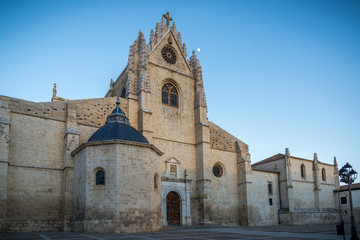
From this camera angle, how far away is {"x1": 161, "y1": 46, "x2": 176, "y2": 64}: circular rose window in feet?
98.2

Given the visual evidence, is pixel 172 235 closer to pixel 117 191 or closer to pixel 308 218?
pixel 117 191

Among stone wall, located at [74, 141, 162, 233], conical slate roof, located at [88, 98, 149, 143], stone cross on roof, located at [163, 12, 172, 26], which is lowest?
stone wall, located at [74, 141, 162, 233]

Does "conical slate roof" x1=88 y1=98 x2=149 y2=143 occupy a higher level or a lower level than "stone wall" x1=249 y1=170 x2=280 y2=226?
higher

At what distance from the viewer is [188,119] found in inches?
1156

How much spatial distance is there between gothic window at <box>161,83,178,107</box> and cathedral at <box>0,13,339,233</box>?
106mm

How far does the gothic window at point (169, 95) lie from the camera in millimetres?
28609

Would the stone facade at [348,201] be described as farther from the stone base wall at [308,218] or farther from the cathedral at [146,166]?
the stone base wall at [308,218]

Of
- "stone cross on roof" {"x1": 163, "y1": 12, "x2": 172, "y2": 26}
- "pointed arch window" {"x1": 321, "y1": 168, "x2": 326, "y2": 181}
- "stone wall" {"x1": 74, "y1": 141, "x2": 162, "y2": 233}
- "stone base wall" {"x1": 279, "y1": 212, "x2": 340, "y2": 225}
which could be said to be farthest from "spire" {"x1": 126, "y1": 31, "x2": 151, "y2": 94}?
"pointed arch window" {"x1": 321, "y1": 168, "x2": 326, "y2": 181}

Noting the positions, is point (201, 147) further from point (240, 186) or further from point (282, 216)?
point (282, 216)

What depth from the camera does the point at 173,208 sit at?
84.3 feet

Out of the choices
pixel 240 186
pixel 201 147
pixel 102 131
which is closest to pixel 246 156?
pixel 240 186

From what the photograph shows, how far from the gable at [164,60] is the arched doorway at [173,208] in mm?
12007

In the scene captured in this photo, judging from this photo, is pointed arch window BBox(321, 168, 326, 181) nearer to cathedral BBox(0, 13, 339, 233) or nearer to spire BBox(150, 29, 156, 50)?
cathedral BBox(0, 13, 339, 233)

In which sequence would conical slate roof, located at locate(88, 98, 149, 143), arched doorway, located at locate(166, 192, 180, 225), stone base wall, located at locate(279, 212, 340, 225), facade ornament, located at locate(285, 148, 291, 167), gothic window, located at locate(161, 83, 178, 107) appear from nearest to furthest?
conical slate roof, located at locate(88, 98, 149, 143), arched doorway, located at locate(166, 192, 180, 225), gothic window, located at locate(161, 83, 178, 107), stone base wall, located at locate(279, 212, 340, 225), facade ornament, located at locate(285, 148, 291, 167)
